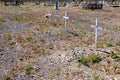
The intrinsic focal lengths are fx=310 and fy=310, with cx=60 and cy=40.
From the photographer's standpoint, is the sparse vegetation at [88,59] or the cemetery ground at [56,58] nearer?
the cemetery ground at [56,58]

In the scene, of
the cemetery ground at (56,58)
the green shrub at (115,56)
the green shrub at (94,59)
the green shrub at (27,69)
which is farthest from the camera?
the green shrub at (115,56)

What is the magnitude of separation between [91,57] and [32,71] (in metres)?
2.31

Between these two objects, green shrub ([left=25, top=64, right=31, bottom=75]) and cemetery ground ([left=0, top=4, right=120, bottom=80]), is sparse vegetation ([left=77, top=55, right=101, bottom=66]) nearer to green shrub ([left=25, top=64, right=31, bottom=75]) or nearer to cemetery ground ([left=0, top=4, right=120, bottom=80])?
cemetery ground ([left=0, top=4, right=120, bottom=80])

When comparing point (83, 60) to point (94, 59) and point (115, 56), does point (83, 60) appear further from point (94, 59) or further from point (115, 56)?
point (115, 56)

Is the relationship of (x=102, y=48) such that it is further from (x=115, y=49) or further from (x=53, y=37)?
(x=53, y=37)

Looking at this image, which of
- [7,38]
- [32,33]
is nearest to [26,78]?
[7,38]

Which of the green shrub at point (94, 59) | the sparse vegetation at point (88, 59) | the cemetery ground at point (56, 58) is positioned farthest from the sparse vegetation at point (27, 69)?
the green shrub at point (94, 59)

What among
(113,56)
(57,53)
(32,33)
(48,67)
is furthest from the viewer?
(32,33)

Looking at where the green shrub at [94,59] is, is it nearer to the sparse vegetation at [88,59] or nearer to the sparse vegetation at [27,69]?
the sparse vegetation at [88,59]

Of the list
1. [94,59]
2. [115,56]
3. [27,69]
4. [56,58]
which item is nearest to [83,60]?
[94,59]

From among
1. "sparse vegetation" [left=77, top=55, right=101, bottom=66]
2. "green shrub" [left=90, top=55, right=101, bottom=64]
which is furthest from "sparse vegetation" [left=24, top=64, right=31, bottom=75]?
"green shrub" [left=90, top=55, right=101, bottom=64]

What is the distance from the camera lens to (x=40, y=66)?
10.9 meters

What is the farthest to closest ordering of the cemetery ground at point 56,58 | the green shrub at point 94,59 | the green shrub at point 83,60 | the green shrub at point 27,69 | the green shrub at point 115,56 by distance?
the green shrub at point 115,56 → the green shrub at point 94,59 → the green shrub at point 83,60 → the green shrub at point 27,69 → the cemetery ground at point 56,58

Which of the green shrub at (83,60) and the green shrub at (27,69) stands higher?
the green shrub at (83,60)
